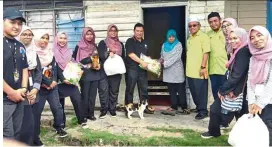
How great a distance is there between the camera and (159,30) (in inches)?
321

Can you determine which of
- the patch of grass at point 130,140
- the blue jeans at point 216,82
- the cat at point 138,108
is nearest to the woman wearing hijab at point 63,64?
the patch of grass at point 130,140

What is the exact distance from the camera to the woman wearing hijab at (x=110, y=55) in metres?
6.02

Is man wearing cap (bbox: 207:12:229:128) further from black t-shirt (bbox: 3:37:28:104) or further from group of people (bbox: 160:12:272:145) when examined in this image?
Answer: black t-shirt (bbox: 3:37:28:104)

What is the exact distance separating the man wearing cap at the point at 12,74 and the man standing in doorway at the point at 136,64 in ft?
8.38

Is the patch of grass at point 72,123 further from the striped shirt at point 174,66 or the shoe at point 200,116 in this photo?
the shoe at point 200,116

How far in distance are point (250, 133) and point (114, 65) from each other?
2867 millimetres

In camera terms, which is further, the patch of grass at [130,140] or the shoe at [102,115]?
the shoe at [102,115]

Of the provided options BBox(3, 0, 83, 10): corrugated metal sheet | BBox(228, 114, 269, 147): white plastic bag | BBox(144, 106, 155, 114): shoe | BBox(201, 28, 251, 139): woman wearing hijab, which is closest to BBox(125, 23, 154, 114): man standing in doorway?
BBox(144, 106, 155, 114): shoe

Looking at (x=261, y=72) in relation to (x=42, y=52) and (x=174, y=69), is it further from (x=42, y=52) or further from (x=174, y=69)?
(x=42, y=52)

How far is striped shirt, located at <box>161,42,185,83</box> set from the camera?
248 inches

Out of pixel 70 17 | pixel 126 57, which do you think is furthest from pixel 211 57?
pixel 70 17

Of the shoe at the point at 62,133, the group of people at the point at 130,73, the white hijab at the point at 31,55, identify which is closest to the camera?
the group of people at the point at 130,73

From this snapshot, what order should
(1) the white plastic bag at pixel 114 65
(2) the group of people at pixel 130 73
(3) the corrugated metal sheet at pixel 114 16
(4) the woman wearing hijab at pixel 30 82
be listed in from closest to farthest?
(2) the group of people at pixel 130 73 → (4) the woman wearing hijab at pixel 30 82 → (1) the white plastic bag at pixel 114 65 → (3) the corrugated metal sheet at pixel 114 16

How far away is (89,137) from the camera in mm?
5137
